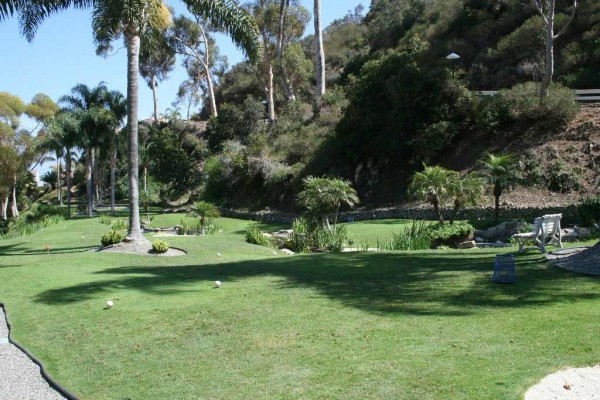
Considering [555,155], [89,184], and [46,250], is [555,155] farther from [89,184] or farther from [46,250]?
[89,184]

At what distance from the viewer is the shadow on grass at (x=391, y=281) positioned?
898 cm

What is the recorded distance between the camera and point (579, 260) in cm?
1135

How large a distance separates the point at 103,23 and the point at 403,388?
1886cm

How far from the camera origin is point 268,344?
7.38 meters

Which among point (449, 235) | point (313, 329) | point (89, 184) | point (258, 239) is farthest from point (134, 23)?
point (89, 184)

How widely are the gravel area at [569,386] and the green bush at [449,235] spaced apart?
44.0 feet

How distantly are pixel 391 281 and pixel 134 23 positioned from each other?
13.7m

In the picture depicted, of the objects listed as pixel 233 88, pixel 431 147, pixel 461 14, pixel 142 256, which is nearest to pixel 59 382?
pixel 142 256

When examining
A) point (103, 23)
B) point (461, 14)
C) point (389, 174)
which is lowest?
point (389, 174)

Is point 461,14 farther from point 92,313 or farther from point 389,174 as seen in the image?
point 92,313

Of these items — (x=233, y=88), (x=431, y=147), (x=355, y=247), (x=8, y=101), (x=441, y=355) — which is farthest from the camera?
(x=233, y=88)

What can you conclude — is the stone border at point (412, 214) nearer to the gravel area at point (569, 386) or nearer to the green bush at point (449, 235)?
the green bush at point (449, 235)

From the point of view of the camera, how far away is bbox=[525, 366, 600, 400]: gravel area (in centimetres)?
535

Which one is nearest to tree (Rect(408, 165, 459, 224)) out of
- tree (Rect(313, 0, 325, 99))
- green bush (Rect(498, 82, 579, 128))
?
green bush (Rect(498, 82, 579, 128))
